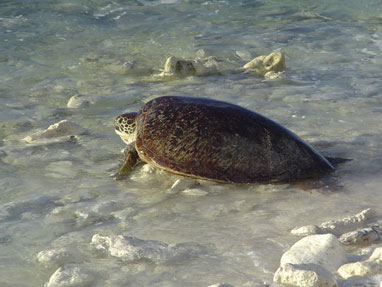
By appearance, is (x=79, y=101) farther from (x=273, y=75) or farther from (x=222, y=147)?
(x=222, y=147)

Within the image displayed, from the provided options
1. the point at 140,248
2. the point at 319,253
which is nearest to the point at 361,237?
the point at 319,253

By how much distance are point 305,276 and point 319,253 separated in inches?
11.7

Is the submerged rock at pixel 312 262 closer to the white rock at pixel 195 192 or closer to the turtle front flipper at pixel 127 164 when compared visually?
the white rock at pixel 195 192

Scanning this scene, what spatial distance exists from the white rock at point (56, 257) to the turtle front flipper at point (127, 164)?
1.31 m

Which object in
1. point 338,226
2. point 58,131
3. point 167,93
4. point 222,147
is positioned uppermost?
point 222,147

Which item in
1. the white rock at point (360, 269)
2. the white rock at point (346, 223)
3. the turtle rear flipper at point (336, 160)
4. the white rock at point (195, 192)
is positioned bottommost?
the white rock at point (195, 192)

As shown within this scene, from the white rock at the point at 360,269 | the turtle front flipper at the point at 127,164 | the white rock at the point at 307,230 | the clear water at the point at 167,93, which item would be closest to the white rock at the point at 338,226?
the white rock at the point at 307,230

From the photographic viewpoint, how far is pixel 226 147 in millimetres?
4109

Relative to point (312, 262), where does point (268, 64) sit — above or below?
below

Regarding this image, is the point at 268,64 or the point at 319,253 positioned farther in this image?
the point at 268,64

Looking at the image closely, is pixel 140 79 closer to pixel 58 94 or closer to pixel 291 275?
pixel 58 94

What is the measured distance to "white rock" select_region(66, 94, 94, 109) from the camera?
6246 millimetres

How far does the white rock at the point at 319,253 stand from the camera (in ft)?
9.11

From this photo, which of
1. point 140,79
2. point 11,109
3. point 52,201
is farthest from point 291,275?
point 140,79
